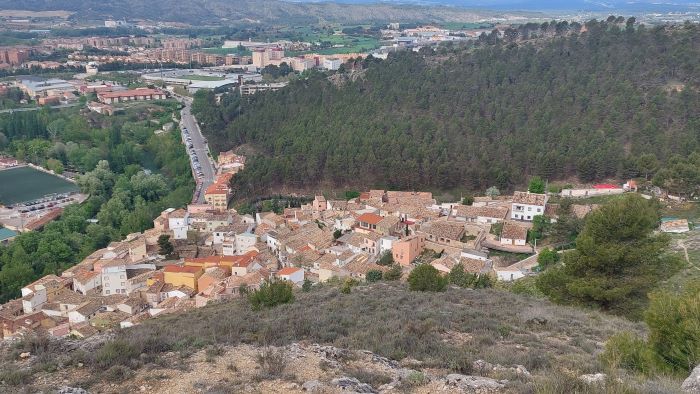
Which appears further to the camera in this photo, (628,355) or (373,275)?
(373,275)

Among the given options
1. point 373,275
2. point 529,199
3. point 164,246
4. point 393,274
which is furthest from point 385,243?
point 164,246

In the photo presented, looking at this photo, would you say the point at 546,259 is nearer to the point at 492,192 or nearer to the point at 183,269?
the point at 492,192

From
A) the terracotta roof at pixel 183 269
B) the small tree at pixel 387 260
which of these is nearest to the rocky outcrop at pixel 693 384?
the small tree at pixel 387 260

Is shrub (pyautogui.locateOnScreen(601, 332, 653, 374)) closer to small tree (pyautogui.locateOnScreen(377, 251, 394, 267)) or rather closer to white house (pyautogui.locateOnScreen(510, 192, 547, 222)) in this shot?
small tree (pyautogui.locateOnScreen(377, 251, 394, 267))

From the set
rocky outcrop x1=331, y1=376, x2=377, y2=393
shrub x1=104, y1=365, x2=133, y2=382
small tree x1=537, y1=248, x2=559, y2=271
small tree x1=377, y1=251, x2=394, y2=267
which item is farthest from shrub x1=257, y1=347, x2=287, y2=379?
small tree x1=377, y1=251, x2=394, y2=267

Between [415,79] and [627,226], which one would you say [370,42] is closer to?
[415,79]

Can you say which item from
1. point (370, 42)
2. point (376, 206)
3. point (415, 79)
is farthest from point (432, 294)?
point (370, 42)

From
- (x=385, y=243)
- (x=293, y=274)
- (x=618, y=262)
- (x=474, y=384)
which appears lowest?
(x=293, y=274)
